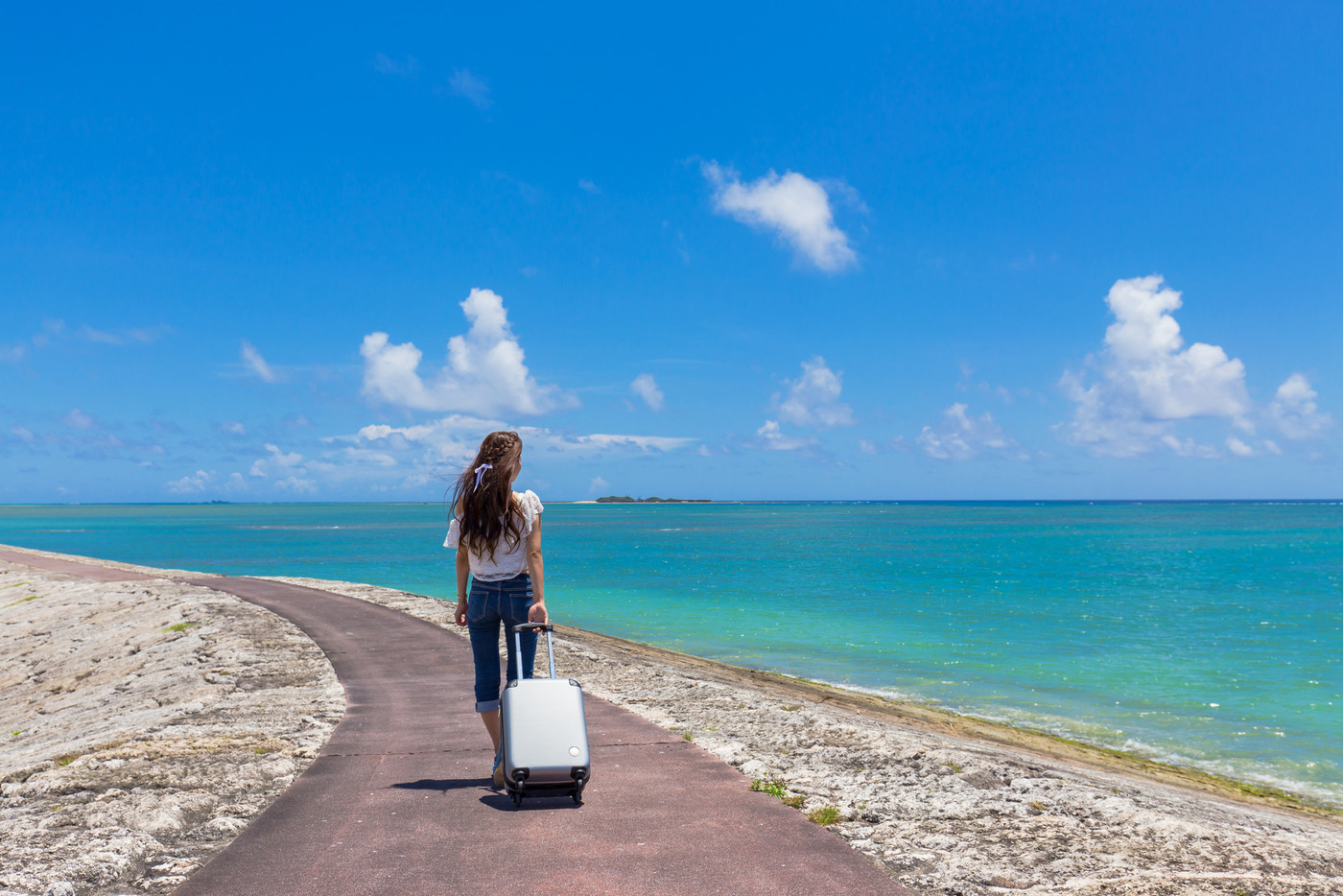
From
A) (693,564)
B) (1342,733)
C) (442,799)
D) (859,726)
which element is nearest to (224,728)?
(442,799)

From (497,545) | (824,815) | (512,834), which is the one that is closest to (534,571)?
(497,545)

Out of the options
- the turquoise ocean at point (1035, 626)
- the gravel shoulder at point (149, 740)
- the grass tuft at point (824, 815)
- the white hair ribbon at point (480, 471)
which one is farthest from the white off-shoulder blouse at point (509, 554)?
the turquoise ocean at point (1035, 626)

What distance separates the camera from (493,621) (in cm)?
580

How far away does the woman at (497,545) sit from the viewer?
5613 mm

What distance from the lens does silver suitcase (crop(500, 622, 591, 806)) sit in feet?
16.8

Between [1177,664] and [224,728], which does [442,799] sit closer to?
[224,728]

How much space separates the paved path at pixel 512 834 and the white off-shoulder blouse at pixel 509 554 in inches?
59.6

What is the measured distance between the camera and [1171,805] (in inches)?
260

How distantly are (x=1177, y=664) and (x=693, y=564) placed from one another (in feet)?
128

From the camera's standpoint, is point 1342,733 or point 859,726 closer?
point 859,726

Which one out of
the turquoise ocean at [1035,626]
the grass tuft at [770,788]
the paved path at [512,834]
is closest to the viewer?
the paved path at [512,834]

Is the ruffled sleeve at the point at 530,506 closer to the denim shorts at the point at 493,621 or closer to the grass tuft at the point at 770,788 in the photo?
the denim shorts at the point at 493,621

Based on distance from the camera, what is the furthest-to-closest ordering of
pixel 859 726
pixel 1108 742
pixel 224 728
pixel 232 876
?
pixel 1108 742
pixel 859 726
pixel 224 728
pixel 232 876

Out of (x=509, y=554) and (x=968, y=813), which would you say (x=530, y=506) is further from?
(x=968, y=813)
